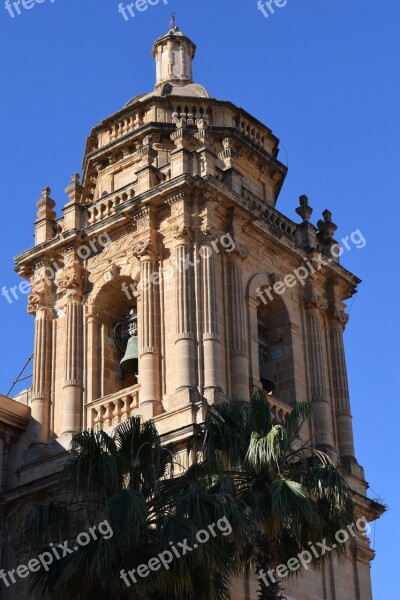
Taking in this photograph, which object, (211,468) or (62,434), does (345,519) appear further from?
(62,434)

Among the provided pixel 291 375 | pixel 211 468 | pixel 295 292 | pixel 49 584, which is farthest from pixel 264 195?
pixel 49 584

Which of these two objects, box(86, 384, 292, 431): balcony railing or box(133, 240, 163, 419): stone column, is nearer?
box(133, 240, 163, 419): stone column

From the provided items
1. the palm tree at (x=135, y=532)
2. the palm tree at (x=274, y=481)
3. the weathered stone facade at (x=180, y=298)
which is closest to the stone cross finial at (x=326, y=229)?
the weathered stone facade at (x=180, y=298)

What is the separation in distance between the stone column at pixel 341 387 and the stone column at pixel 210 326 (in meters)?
4.24

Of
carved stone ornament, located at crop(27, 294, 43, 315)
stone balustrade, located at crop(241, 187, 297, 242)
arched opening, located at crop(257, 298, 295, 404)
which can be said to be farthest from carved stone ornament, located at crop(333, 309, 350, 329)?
carved stone ornament, located at crop(27, 294, 43, 315)

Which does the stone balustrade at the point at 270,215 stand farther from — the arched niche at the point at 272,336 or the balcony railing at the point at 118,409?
the balcony railing at the point at 118,409

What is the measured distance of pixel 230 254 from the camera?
1012 inches

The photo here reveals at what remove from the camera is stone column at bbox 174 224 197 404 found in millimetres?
23500

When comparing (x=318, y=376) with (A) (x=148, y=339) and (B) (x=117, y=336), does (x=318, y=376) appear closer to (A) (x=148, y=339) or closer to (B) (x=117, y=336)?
(A) (x=148, y=339)

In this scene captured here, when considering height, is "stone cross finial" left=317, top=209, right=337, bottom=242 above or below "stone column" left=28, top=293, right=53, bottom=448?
above

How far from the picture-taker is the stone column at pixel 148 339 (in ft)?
78.2

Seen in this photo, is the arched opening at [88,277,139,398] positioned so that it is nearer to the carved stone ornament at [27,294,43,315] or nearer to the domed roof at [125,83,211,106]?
the carved stone ornament at [27,294,43,315]

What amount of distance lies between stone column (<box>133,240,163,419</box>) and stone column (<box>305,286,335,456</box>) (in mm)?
4037

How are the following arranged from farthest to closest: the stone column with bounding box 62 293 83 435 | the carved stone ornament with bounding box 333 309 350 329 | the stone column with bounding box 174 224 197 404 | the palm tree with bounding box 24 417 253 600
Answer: the carved stone ornament with bounding box 333 309 350 329 < the stone column with bounding box 62 293 83 435 < the stone column with bounding box 174 224 197 404 < the palm tree with bounding box 24 417 253 600
